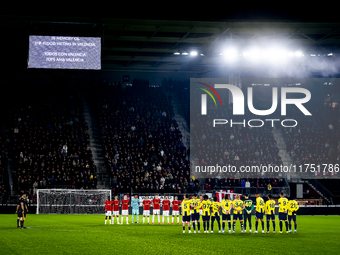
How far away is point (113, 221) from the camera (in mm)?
25891

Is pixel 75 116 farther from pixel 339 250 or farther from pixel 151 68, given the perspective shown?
pixel 339 250

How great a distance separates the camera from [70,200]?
32.5 m

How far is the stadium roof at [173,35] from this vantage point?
28.9 meters

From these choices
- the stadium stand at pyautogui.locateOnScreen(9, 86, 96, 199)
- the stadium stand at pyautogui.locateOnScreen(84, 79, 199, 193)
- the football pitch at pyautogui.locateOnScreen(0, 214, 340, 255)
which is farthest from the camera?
the stadium stand at pyautogui.locateOnScreen(84, 79, 199, 193)

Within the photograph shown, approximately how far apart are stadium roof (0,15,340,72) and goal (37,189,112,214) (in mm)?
10125

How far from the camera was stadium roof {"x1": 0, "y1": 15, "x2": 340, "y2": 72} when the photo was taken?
2894 centimetres

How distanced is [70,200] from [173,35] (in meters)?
14.7

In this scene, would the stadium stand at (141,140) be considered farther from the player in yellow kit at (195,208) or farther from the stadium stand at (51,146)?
the player in yellow kit at (195,208)

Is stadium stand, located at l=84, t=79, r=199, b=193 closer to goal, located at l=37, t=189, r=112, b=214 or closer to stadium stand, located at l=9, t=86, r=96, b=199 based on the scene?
goal, located at l=37, t=189, r=112, b=214

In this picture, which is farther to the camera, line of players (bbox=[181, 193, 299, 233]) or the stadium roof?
the stadium roof

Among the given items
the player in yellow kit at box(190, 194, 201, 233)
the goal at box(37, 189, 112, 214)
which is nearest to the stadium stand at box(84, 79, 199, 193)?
the goal at box(37, 189, 112, 214)

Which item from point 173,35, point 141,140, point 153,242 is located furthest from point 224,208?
point 141,140

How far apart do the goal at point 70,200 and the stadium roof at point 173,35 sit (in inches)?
399

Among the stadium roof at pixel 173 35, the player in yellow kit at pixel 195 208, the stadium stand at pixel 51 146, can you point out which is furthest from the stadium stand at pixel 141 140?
the player in yellow kit at pixel 195 208
